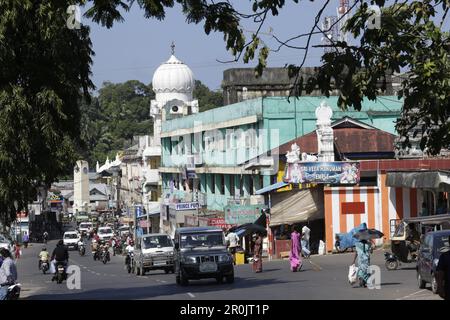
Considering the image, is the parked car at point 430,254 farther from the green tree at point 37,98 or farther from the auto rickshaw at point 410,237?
the green tree at point 37,98

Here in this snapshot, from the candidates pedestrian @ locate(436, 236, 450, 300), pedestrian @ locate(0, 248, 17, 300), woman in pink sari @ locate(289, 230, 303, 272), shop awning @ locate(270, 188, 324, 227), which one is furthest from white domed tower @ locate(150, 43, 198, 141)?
pedestrian @ locate(436, 236, 450, 300)

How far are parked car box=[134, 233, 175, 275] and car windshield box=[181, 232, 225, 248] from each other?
20.2 ft

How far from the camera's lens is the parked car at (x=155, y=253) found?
1444 inches

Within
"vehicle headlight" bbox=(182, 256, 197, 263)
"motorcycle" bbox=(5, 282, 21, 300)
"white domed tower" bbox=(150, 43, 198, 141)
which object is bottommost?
"motorcycle" bbox=(5, 282, 21, 300)

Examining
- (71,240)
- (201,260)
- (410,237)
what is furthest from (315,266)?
(71,240)

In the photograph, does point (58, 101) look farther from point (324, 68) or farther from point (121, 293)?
point (324, 68)

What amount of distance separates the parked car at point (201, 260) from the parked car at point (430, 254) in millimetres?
6638

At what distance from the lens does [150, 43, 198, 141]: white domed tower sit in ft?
265

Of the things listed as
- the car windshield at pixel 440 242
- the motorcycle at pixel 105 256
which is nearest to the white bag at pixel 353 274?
the car windshield at pixel 440 242

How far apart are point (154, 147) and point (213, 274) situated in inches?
2298

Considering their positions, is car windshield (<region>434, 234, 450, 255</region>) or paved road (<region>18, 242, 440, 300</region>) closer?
car windshield (<region>434, 234, 450, 255</region>)

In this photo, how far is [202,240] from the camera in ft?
99.8

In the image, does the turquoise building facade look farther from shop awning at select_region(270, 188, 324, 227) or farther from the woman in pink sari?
the woman in pink sari

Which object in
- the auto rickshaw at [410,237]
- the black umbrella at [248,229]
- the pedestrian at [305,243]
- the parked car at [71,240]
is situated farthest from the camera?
the parked car at [71,240]
